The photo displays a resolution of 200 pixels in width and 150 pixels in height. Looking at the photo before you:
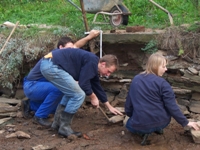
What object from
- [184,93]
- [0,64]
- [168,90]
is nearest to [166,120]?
[168,90]

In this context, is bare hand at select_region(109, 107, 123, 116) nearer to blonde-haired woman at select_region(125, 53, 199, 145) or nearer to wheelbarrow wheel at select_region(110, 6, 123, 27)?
blonde-haired woman at select_region(125, 53, 199, 145)

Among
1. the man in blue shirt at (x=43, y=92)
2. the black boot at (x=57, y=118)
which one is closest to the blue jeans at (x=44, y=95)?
the man in blue shirt at (x=43, y=92)

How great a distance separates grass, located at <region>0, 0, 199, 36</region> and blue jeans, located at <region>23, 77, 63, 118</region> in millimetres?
1503

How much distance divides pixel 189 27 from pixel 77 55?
7.06 feet

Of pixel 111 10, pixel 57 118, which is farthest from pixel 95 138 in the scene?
pixel 111 10

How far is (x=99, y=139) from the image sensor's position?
4715mm

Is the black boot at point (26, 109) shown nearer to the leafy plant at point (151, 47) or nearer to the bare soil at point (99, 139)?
the bare soil at point (99, 139)

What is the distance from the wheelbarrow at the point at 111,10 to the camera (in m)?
6.82

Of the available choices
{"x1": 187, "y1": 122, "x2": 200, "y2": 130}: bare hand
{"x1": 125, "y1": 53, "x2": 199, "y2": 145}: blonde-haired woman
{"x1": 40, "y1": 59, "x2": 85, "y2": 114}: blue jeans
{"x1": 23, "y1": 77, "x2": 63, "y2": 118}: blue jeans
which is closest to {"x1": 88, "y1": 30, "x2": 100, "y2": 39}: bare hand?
{"x1": 23, "y1": 77, "x2": 63, "y2": 118}: blue jeans

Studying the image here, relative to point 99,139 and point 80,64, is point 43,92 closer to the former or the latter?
point 80,64

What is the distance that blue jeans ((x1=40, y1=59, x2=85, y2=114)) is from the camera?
461 cm

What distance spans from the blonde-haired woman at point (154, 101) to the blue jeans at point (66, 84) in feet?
2.60

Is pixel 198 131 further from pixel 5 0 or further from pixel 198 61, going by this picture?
pixel 5 0

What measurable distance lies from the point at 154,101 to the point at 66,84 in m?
1.19
